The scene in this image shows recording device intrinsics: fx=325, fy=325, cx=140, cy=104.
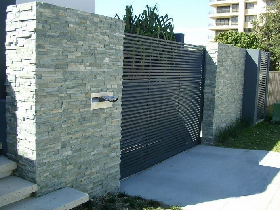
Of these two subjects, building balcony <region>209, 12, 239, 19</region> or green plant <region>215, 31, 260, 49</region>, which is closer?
green plant <region>215, 31, 260, 49</region>

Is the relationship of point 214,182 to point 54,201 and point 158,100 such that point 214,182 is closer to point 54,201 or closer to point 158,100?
point 158,100

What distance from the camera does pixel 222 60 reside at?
9.62 metres

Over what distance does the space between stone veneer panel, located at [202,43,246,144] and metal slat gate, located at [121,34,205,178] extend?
241 millimetres

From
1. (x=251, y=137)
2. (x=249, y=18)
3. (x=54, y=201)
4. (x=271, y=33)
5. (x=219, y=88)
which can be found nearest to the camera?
(x=54, y=201)

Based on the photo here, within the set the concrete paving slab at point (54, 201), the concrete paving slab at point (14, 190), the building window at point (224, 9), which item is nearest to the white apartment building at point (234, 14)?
the building window at point (224, 9)

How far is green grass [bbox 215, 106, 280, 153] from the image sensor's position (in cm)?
931

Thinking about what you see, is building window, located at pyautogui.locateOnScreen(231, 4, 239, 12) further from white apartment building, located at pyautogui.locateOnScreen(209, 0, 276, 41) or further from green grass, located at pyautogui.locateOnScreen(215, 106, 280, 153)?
green grass, located at pyautogui.locateOnScreen(215, 106, 280, 153)

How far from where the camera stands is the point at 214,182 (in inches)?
246

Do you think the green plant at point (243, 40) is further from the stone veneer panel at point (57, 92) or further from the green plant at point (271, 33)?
the stone veneer panel at point (57, 92)

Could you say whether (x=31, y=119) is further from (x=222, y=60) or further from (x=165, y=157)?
(x=222, y=60)

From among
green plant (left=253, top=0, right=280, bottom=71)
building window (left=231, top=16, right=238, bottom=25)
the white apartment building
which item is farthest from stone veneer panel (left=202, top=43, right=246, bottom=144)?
building window (left=231, top=16, right=238, bottom=25)

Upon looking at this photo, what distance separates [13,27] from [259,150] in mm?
7077

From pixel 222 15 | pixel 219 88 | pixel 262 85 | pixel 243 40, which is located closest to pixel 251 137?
pixel 219 88

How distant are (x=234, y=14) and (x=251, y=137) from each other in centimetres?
5614
